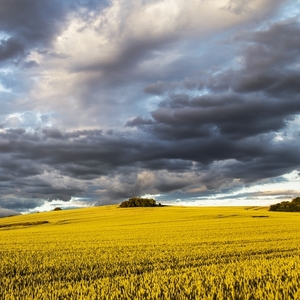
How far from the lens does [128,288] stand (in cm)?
944

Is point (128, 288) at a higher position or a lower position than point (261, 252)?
higher

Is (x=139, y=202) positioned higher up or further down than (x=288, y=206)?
higher up

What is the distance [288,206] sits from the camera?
96.1 meters

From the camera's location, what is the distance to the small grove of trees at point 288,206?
94.9 m

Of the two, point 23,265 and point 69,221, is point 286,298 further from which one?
point 69,221

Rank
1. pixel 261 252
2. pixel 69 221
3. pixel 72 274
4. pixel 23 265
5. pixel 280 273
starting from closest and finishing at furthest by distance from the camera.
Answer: pixel 280 273 → pixel 72 274 → pixel 23 265 → pixel 261 252 → pixel 69 221

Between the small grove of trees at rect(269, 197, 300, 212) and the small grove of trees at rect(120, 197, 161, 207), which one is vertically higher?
the small grove of trees at rect(120, 197, 161, 207)

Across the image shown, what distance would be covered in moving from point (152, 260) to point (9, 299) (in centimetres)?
788

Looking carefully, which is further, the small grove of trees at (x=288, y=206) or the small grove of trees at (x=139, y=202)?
the small grove of trees at (x=139, y=202)

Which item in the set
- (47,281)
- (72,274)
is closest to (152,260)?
(72,274)

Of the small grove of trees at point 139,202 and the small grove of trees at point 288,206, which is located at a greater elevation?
the small grove of trees at point 139,202

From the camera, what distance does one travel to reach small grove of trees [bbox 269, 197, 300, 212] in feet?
311

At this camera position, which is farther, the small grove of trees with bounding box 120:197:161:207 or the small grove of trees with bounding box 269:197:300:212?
the small grove of trees with bounding box 120:197:161:207

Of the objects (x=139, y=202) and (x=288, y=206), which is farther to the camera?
(x=139, y=202)
